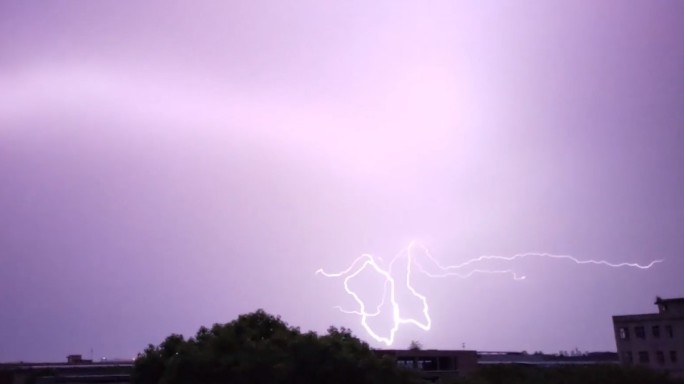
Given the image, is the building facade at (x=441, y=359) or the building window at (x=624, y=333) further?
the building window at (x=624, y=333)

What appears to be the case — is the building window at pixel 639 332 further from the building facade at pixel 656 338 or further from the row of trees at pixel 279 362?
the row of trees at pixel 279 362

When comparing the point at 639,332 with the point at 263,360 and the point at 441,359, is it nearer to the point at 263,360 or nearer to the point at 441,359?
the point at 441,359

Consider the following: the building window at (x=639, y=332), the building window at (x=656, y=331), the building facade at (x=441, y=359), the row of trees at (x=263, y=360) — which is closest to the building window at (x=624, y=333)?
Result: the building window at (x=639, y=332)

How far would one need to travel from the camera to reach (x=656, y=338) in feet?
298

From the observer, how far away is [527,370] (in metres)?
54.6

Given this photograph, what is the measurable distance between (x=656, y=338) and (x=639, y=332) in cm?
254

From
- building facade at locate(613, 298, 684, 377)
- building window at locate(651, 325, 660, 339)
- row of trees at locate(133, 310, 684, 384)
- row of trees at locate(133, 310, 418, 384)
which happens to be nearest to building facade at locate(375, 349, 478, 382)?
building facade at locate(613, 298, 684, 377)

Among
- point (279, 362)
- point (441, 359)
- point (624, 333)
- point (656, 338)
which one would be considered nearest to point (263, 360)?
point (279, 362)

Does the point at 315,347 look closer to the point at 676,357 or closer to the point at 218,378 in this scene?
the point at 218,378

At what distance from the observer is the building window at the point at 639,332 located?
92.5 metres

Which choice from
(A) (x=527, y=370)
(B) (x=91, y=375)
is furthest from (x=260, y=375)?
(B) (x=91, y=375)

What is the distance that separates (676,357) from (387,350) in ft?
118

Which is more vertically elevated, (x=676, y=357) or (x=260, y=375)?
(x=676, y=357)

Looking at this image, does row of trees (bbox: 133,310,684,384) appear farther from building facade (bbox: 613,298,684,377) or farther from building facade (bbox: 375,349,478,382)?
building facade (bbox: 613,298,684,377)
